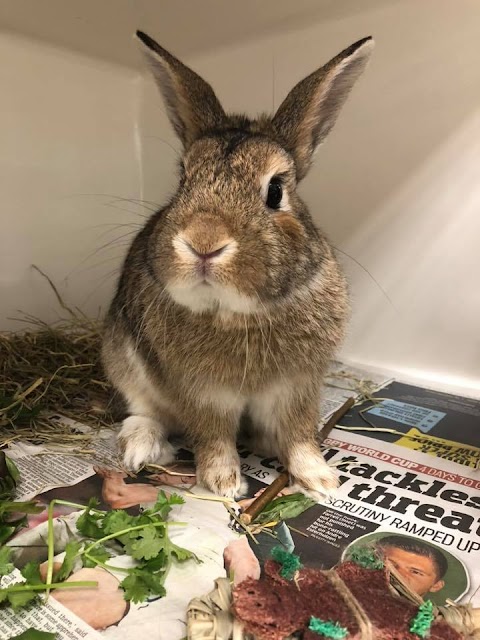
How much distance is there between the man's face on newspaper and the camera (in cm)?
105

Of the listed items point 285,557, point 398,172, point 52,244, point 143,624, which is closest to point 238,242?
point 285,557

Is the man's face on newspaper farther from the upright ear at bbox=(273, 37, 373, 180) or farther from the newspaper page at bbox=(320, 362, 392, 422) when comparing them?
the upright ear at bbox=(273, 37, 373, 180)

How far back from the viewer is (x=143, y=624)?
0.94 m

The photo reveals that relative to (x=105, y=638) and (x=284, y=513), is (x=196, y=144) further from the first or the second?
(x=105, y=638)

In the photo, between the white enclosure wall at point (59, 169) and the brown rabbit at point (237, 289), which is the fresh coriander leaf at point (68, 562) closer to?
the brown rabbit at point (237, 289)

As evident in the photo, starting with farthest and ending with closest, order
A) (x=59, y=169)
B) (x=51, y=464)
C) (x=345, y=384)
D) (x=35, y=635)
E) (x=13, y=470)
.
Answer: (x=59, y=169) → (x=345, y=384) → (x=51, y=464) → (x=13, y=470) → (x=35, y=635)

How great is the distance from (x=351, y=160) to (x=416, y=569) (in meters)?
1.46

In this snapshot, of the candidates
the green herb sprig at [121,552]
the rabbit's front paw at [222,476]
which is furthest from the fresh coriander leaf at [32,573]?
the rabbit's front paw at [222,476]

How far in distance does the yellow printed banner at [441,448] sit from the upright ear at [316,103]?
32.2 inches

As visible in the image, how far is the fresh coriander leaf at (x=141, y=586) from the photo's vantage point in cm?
99

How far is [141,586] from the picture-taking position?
1.00m

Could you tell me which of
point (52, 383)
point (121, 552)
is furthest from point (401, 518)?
point (52, 383)

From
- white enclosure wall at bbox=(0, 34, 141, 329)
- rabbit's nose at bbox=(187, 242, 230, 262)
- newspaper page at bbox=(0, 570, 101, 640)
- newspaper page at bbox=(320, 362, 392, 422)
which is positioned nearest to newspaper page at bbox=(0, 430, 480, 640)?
newspaper page at bbox=(0, 570, 101, 640)

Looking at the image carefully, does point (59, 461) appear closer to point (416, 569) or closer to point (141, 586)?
point (141, 586)
